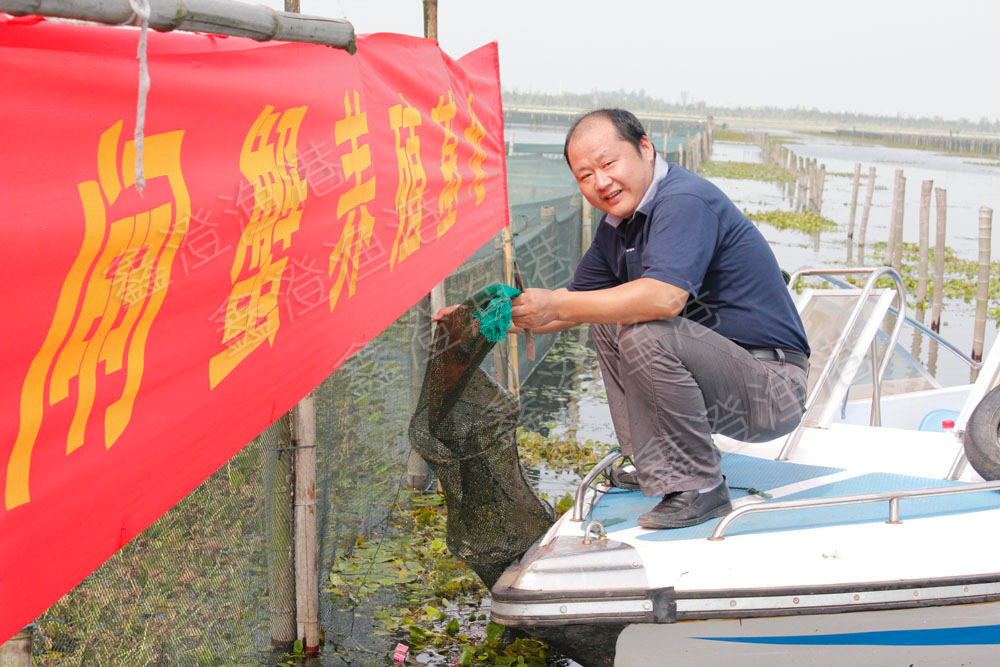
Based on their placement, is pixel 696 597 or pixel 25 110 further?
pixel 696 597

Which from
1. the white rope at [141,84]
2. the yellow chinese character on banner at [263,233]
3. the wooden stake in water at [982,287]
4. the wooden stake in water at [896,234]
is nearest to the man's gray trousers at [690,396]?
the yellow chinese character on banner at [263,233]

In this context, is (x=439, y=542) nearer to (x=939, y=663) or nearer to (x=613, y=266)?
(x=613, y=266)

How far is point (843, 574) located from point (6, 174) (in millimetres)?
2870

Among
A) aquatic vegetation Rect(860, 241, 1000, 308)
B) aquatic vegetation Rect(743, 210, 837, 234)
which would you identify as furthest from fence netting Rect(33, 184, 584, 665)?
aquatic vegetation Rect(743, 210, 837, 234)

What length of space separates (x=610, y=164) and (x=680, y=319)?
0.66 m

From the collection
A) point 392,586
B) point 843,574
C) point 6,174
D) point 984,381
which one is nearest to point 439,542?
point 392,586

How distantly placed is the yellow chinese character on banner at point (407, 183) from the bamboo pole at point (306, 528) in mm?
727

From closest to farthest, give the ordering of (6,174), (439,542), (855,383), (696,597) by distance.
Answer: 1. (6,174)
2. (696,597)
3. (439,542)
4. (855,383)

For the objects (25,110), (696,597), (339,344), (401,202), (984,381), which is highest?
(25,110)

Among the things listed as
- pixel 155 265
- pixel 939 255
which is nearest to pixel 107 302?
pixel 155 265

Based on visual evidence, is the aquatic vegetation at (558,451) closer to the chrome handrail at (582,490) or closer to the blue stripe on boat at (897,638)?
the chrome handrail at (582,490)

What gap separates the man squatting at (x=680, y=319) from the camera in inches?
139

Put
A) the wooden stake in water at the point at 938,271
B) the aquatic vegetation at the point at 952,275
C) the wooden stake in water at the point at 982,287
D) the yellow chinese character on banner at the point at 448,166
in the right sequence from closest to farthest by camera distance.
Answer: the yellow chinese character on banner at the point at 448,166 < the wooden stake in water at the point at 982,287 < the wooden stake in water at the point at 938,271 < the aquatic vegetation at the point at 952,275

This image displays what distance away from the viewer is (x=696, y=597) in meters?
3.30
